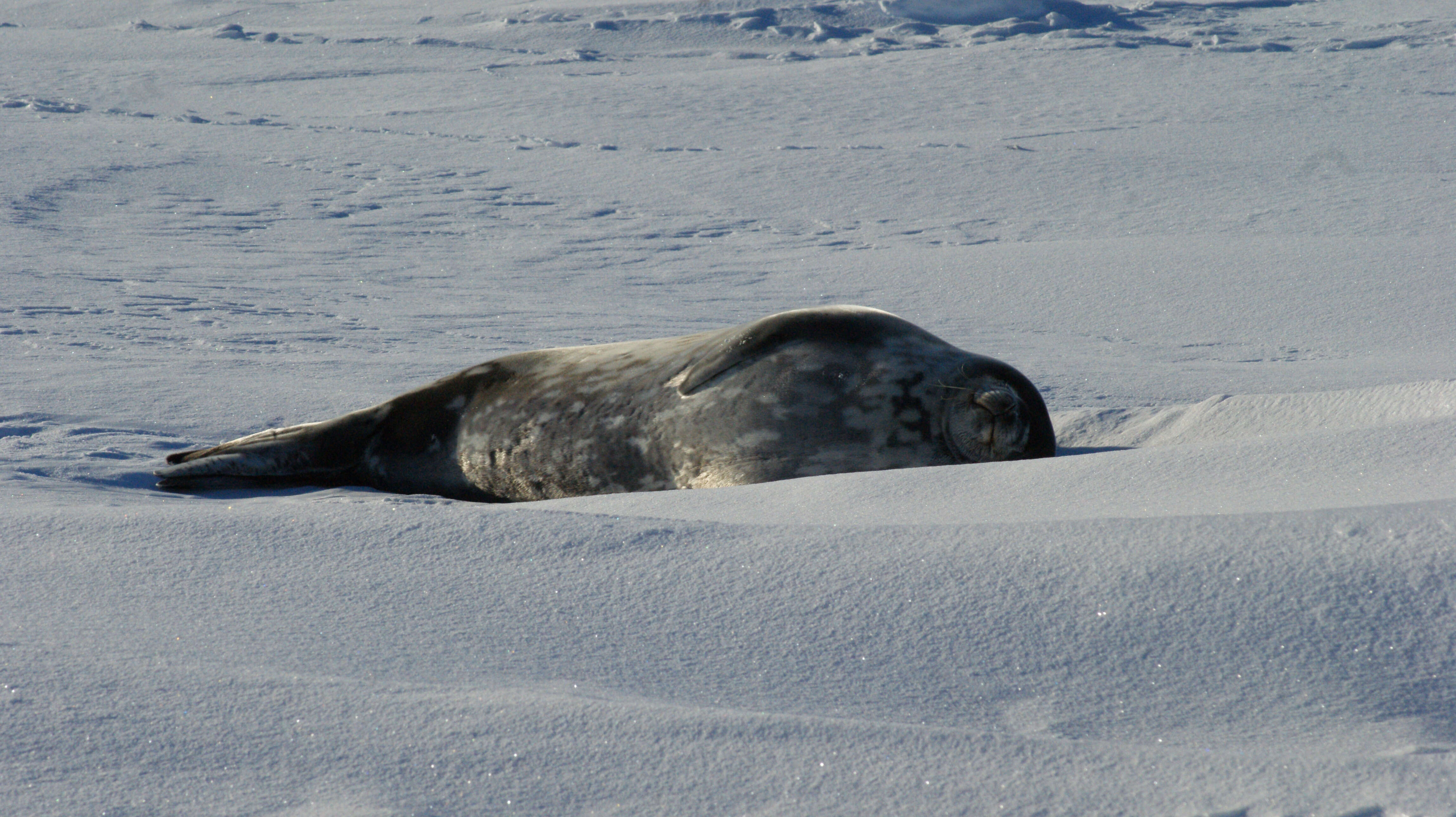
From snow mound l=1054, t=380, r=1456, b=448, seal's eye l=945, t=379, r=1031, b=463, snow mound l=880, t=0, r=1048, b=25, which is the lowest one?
snow mound l=1054, t=380, r=1456, b=448

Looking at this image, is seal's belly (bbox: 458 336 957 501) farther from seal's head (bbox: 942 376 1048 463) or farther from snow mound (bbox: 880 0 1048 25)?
snow mound (bbox: 880 0 1048 25)

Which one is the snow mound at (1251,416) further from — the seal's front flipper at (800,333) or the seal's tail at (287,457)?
the seal's tail at (287,457)

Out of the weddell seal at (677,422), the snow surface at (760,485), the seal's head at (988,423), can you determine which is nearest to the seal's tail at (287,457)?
the weddell seal at (677,422)

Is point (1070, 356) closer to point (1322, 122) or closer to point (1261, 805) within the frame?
point (1261, 805)

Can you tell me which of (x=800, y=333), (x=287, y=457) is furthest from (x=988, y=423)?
(x=287, y=457)

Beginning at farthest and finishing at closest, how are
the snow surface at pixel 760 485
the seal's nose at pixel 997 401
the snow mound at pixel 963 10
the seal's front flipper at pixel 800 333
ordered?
the snow mound at pixel 963 10 → the seal's front flipper at pixel 800 333 → the seal's nose at pixel 997 401 → the snow surface at pixel 760 485

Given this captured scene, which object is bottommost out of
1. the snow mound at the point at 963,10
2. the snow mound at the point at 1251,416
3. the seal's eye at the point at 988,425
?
the snow mound at the point at 1251,416

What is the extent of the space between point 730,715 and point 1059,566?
50cm

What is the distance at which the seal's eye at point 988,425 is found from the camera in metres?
2.82

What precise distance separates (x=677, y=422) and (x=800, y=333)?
344mm

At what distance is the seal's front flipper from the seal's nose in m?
0.23

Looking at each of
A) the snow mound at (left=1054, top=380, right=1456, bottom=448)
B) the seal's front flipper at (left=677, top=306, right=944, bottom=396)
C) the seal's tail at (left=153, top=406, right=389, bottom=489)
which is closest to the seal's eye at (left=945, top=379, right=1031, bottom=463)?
the seal's front flipper at (left=677, top=306, right=944, bottom=396)

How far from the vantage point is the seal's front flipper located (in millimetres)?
2982

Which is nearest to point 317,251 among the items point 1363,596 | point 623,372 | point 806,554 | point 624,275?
point 624,275
